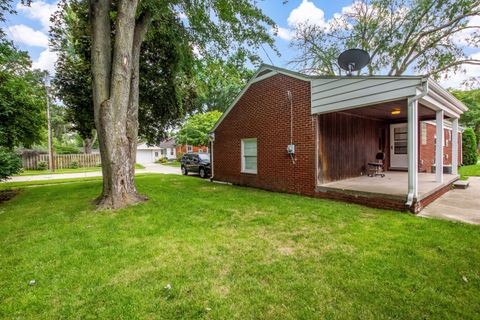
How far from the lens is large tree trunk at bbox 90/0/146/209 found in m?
5.96

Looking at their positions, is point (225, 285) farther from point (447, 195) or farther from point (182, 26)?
point (182, 26)

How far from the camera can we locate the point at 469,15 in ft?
41.1

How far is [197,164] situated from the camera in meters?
14.8

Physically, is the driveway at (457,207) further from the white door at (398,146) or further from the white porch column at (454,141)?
the white door at (398,146)

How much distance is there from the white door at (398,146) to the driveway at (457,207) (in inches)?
143

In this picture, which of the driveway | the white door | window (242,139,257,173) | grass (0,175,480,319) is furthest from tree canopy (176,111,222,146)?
the driveway

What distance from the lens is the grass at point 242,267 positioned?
222 centimetres

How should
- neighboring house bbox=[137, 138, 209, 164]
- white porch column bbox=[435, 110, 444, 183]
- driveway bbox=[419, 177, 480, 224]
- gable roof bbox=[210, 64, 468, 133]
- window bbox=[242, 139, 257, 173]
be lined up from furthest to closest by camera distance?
neighboring house bbox=[137, 138, 209, 164]
window bbox=[242, 139, 257, 173]
white porch column bbox=[435, 110, 444, 183]
gable roof bbox=[210, 64, 468, 133]
driveway bbox=[419, 177, 480, 224]

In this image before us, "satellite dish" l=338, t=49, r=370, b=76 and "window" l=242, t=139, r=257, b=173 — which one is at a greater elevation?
"satellite dish" l=338, t=49, r=370, b=76

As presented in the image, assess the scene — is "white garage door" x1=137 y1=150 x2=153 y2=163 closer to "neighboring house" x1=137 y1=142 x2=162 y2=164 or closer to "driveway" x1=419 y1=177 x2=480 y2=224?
"neighboring house" x1=137 y1=142 x2=162 y2=164

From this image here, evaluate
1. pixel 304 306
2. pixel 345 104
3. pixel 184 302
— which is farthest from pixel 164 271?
pixel 345 104

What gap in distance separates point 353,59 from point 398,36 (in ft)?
36.9

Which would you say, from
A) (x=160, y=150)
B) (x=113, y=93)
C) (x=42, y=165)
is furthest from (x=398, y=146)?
(x=160, y=150)

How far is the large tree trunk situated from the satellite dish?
20.6ft
